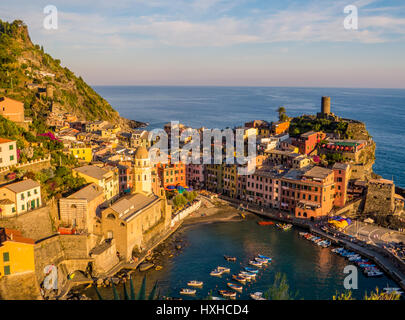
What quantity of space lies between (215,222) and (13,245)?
22633 mm

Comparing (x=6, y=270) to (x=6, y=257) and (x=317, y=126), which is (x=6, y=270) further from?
(x=317, y=126)

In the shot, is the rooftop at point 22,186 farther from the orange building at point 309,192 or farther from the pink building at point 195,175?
the orange building at point 309,192

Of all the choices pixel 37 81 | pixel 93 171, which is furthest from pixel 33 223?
pixel 37 81

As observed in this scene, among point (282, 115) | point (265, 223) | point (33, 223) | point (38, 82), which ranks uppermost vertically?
point (38, 82)

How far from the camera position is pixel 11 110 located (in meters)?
40.1

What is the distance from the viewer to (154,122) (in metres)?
→ 124

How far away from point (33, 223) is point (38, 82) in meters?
49.4

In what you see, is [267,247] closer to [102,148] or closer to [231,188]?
[231,188]

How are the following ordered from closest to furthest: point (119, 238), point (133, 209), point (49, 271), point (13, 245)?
point (13, 245)
point (49, 271)
point (119, 238)
point (133, 209)

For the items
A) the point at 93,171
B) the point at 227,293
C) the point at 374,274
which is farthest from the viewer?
the point at 93,171

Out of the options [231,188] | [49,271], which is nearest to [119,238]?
[49,271]

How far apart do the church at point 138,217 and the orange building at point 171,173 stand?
5734mm

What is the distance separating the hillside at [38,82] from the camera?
58581 mm

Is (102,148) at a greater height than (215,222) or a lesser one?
greater
